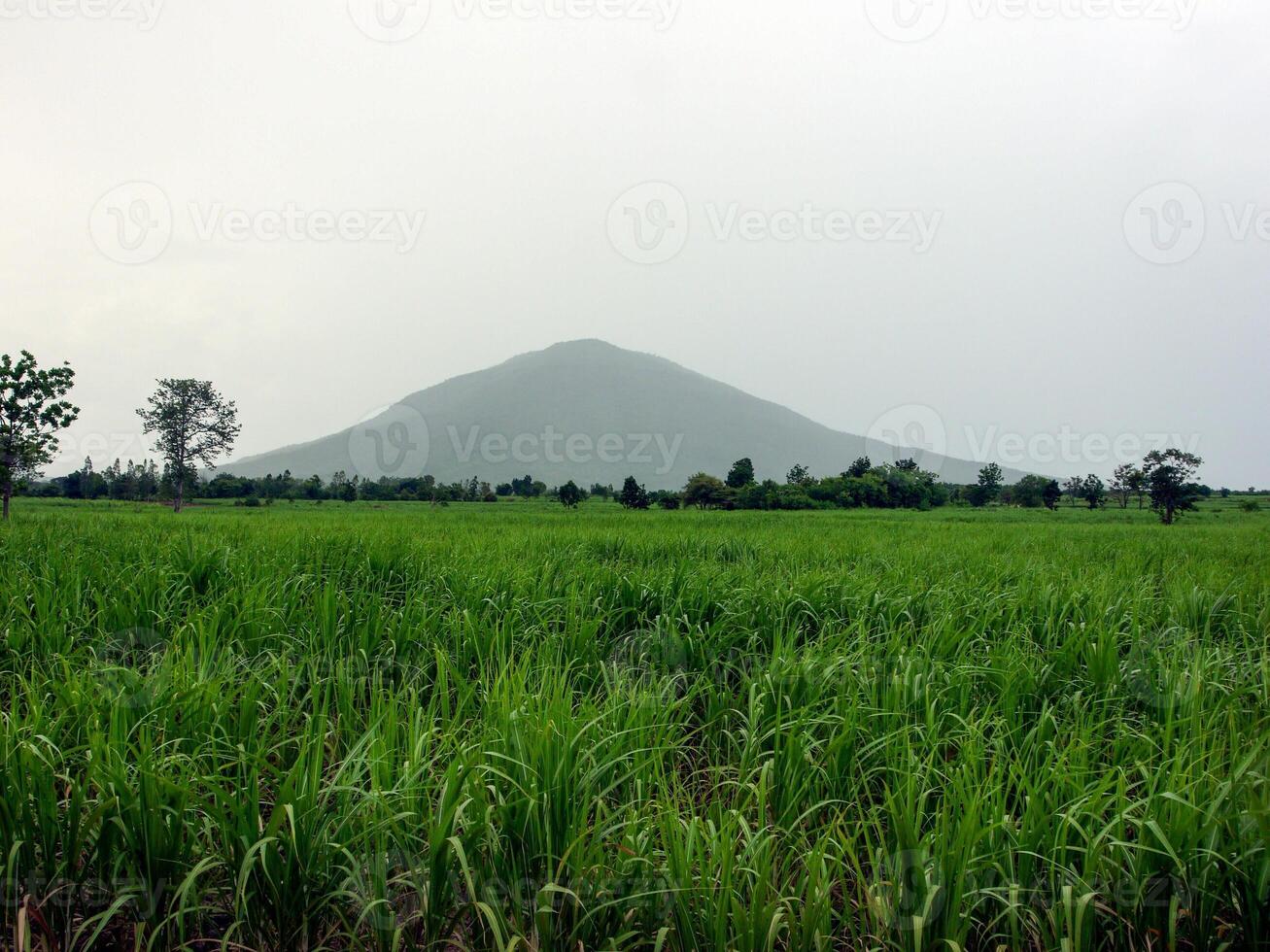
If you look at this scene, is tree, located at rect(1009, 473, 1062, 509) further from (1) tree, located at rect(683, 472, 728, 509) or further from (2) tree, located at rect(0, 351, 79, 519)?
(2) tree, located at rect(0, 351, 79, 519)

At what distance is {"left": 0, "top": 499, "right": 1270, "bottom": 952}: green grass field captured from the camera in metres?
2.17

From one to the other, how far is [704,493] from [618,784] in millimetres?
50483

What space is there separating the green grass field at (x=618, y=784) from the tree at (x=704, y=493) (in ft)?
152

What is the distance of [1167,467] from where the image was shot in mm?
43625

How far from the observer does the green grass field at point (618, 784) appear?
2.17 meters

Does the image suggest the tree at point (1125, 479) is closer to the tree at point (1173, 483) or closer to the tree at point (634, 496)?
the tree at point (1173, 483)

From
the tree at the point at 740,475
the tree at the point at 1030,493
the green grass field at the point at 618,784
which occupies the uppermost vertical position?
the tree at the point at 740,475

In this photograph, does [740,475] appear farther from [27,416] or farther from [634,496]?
[27,416]

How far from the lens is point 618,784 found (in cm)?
264

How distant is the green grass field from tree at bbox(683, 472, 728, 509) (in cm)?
4638

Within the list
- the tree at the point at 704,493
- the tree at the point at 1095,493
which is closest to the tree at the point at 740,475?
the tree at the point at 704,493

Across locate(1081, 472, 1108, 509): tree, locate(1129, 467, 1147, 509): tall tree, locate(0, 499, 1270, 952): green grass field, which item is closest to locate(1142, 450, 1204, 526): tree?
locate(1129, 467, 1147, 509): tall tree

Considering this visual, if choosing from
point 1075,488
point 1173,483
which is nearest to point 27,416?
point 1173,483

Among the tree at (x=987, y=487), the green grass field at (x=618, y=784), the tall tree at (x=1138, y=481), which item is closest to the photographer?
the green grass field at (x=618, y=784)
